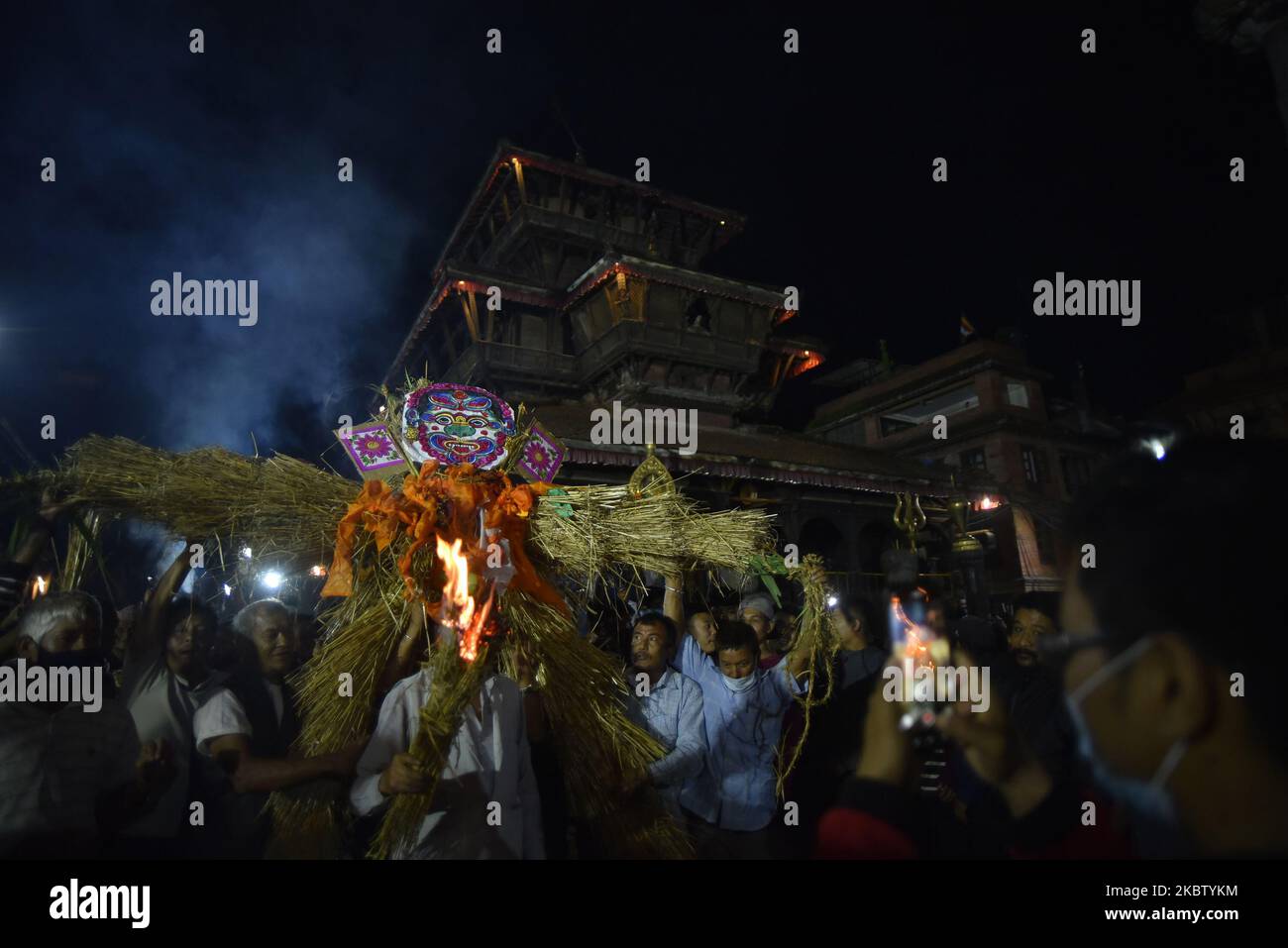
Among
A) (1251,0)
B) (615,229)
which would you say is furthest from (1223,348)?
(615,229)

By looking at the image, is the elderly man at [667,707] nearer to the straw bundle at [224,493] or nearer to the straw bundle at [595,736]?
the straw bundle at [595,736]

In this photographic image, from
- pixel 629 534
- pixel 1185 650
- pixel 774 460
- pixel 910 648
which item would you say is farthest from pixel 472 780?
pixel 774 460

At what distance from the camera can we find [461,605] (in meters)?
2.51

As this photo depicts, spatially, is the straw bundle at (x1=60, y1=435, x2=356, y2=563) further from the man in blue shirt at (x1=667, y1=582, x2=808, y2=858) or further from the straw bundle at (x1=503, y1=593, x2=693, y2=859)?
the man in blue shirt at (x1=667, y1=582, x2=808, y2=858)

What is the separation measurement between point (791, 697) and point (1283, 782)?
306 cm

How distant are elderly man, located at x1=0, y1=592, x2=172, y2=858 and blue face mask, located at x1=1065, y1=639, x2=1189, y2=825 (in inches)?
143

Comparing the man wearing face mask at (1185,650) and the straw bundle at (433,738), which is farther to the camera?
the straw bundle at (433,738)

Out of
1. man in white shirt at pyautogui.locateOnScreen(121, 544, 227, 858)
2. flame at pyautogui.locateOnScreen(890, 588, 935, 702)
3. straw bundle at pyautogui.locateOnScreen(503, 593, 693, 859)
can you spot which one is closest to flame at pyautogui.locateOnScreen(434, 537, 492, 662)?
straw bundle at pyautogui.locateOnScreen(503, 593, 693, 859)

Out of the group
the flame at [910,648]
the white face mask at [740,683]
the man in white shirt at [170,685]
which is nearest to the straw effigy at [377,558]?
the man in white shirt at [170,685]

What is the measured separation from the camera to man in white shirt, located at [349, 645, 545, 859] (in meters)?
2.49

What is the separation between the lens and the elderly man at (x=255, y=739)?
2.63 meters

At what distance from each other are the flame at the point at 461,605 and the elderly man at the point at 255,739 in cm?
79

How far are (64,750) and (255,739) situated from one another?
2.33ft

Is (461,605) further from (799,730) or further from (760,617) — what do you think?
(760,617)
